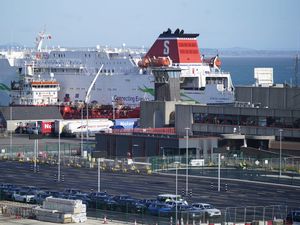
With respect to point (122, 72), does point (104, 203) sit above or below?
below

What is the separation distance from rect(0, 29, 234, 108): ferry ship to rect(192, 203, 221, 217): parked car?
158 feet

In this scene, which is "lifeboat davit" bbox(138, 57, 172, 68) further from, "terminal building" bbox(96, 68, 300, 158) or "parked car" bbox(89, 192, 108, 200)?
"parked car" bbox(89, 192, 108, 200)

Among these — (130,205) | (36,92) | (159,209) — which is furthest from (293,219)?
(36,92)

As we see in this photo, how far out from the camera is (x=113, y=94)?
9850 cm

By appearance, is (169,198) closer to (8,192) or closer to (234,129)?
(8,192)

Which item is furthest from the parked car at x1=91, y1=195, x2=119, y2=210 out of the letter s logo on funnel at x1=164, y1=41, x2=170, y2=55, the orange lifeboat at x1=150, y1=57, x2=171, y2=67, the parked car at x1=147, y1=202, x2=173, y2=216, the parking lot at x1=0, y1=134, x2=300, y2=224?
the letter s logo on funnel at x1=164, y1=41, x2=170, y2=55

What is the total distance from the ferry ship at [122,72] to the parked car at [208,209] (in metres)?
48.3

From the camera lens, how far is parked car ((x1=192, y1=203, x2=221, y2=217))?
3747cm

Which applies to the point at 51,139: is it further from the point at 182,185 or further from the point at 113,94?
the point at 182,185

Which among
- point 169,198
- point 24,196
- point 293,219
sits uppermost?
point 169,198

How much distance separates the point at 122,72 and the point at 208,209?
61.8 m

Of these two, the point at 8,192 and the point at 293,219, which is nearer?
the point at 293,219

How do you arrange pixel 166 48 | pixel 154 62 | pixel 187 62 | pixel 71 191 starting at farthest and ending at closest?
pixel 166 48 → pixel 187 62 → pixel 154 62 → pixel 71 191

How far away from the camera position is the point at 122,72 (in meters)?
99.1
